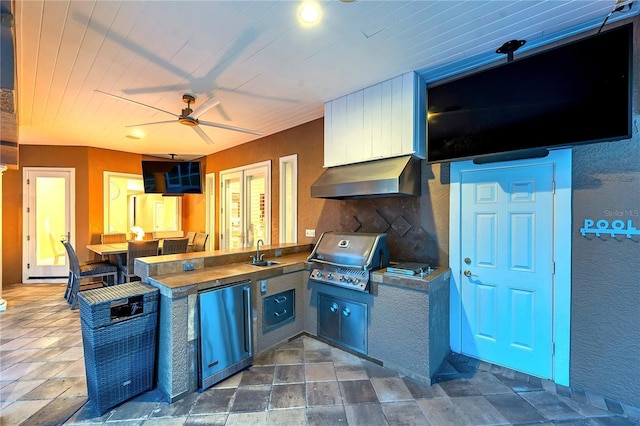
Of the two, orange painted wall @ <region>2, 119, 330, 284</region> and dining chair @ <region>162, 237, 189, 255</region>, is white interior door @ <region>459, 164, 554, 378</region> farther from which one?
dining chair @ <region>162, 237, 189, 255</region>

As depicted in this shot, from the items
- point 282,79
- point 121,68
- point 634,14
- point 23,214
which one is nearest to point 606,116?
point 634,14

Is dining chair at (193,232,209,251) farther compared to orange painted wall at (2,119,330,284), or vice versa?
dining chair at (193,232,209,251)

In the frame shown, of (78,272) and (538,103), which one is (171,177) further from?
(538,103)

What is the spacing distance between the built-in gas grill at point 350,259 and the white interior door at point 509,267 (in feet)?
2.79

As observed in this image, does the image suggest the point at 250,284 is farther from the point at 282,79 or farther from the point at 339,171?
the point at 282,79

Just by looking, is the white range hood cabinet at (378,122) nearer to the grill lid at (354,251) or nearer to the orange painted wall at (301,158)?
the orange painted wall at (301,158)

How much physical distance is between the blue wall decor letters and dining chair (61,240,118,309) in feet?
19.4

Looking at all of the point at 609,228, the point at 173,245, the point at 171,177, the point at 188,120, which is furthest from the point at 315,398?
the point at 171,177

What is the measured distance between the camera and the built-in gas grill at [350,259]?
2604 mm

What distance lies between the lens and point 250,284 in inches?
100

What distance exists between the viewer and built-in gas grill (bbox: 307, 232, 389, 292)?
260cm

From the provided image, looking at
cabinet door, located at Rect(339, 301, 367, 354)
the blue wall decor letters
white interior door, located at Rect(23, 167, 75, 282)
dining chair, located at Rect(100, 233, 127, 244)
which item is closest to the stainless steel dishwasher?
cabinet door, located at Rect(339, 301, 367, 354)

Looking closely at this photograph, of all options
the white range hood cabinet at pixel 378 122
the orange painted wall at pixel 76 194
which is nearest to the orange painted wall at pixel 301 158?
the white range hood cabinet at pixel 378 122

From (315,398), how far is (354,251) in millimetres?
1291
